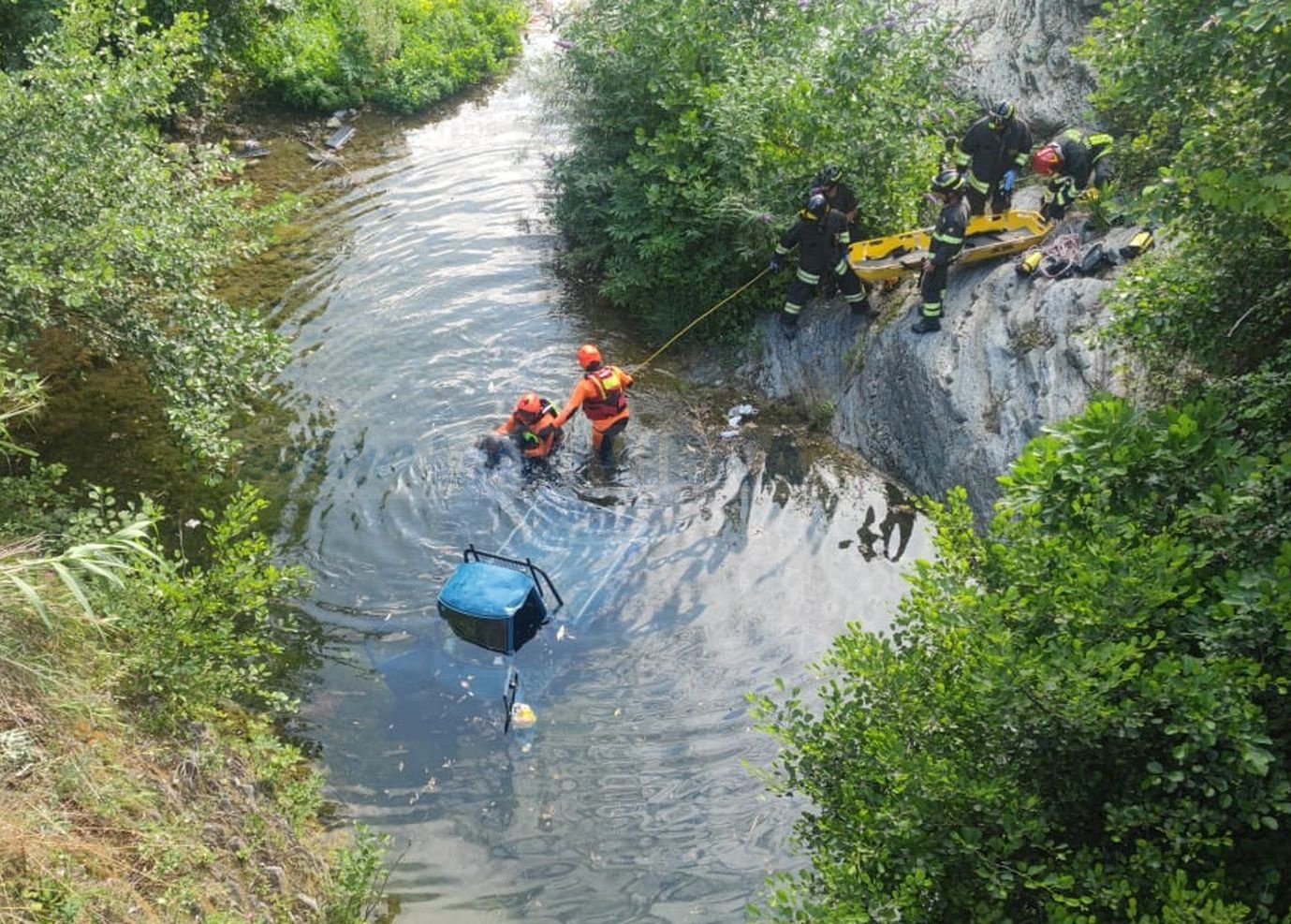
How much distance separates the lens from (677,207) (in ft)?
42.3

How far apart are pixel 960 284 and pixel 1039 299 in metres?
1.24

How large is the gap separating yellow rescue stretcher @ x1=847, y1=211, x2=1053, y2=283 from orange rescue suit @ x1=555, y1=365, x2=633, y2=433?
330 cm

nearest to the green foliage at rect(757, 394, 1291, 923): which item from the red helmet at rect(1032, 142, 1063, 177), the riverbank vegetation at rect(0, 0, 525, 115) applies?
the red helmet at rect(1032, 142, 1063, 177)

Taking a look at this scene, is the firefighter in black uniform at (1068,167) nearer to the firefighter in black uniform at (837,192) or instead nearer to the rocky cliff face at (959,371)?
the rocky cliff face at (959,371)

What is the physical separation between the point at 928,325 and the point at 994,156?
225 cm

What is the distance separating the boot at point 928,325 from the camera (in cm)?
1085

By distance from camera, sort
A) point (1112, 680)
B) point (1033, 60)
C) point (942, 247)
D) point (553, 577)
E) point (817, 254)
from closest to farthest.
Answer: point (1112, 680)
point (553, 577)
point (942, 247)
point (817, 254)
point (1033, 60)

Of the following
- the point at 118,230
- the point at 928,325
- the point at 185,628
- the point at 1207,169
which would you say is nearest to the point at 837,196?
the point at 928,325

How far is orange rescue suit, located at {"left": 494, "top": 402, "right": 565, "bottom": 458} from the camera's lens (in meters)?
10.8

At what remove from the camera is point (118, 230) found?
862cm

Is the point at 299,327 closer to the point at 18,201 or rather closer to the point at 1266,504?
the point at 18,201

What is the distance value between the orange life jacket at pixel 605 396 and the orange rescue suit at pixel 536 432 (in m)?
0.41

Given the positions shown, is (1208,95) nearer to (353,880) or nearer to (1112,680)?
(1112,680)

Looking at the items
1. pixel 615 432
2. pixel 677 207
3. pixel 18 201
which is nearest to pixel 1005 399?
pixel 615 432
